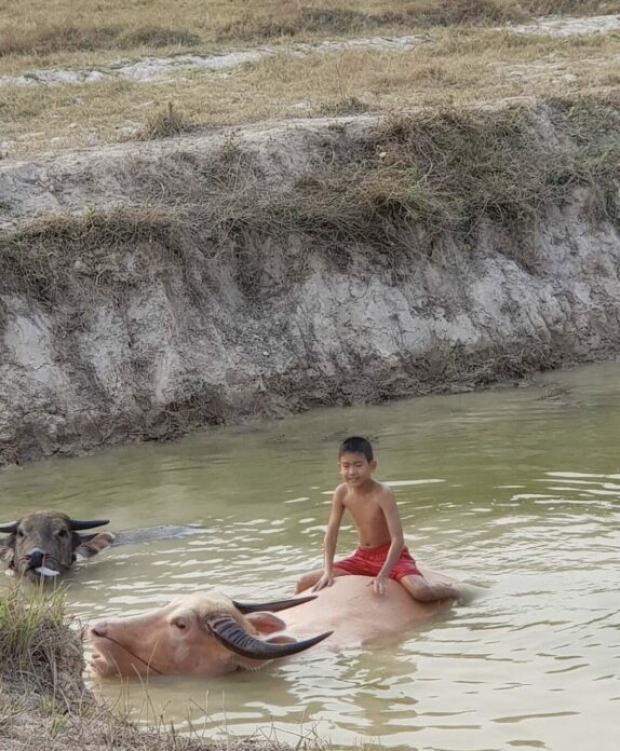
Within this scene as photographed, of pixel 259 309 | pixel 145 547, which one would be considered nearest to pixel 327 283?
pixel 259 309

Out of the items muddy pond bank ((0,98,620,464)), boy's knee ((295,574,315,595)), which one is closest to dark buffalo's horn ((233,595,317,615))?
boy's knee ((295,574,315,595))

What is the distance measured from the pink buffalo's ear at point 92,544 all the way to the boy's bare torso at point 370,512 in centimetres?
213

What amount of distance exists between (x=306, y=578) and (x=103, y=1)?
66.3 feet

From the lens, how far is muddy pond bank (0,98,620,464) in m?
12.8

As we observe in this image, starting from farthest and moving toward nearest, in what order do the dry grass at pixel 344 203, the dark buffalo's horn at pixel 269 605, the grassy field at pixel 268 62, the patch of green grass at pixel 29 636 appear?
the grassy field at pixel 268 62, the dry grass at pixel 344 203, the dark buffalo's horn at pixel 269 605, the patch of green grass at pixel 29 636

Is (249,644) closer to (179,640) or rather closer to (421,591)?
(179,640)

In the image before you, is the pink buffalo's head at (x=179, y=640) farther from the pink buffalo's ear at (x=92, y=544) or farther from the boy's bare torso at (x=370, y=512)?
the pink buffalo's ear at (x=92, y=544)

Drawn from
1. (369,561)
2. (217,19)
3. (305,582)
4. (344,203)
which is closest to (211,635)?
(305,582)

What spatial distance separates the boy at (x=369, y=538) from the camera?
7.41m

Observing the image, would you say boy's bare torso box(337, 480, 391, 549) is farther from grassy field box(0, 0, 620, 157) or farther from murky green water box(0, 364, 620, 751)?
grassy field box(0, 0, 620, 157)

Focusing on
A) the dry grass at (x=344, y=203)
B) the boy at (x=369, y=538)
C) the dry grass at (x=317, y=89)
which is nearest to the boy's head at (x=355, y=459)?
the boy at (x=369, y=538)

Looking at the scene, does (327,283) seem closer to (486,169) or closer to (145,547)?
(486,169)

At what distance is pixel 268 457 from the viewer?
11.4 m

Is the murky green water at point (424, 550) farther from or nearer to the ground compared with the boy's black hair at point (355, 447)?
nearer to the ground
